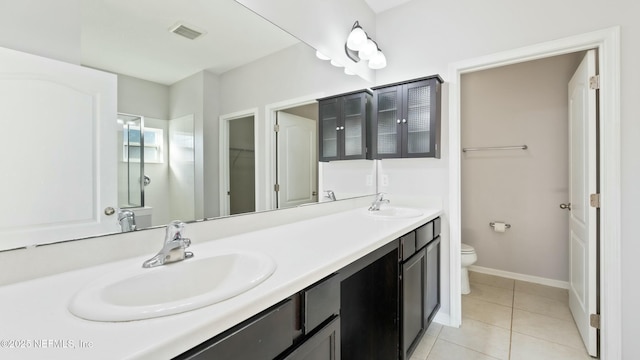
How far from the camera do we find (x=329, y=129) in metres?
2.02

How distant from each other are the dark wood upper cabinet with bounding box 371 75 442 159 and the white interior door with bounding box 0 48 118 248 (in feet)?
6.08

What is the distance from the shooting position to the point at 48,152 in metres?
0.75

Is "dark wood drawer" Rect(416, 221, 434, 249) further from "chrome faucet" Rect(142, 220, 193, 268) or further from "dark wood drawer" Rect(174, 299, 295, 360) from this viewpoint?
"chrome faucet" Rect(142, 220, 193, 268)

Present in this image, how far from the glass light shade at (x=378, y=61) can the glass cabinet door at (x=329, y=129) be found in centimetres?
58

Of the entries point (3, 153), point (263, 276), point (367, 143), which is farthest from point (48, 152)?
point (367, 143)

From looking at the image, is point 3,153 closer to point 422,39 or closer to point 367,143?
point 367,143

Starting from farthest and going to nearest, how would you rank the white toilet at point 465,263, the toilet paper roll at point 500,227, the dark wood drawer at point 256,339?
the toilet paper roll at point 500,227 → the white toilet at point 465,263 → the dark wood drawer at point 256,339

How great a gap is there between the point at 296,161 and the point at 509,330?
6.50ft

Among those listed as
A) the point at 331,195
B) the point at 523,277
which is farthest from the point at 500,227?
the point at 331,195

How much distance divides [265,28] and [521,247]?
125 inches

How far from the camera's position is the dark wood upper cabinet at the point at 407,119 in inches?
80.4

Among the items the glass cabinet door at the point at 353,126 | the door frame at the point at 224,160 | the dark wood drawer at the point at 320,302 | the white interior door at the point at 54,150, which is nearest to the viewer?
the white interior door at the point at 54,150

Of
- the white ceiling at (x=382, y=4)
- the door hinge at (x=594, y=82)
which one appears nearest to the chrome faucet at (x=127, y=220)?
the white ceiling at (x=382, y=4)

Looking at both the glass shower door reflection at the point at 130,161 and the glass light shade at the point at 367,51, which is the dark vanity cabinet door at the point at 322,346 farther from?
the glass light shade at the point at 367,51
